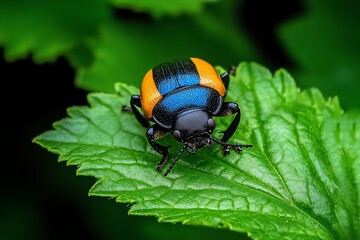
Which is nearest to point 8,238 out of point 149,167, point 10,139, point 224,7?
point 10,139

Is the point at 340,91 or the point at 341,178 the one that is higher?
the point at 340,91

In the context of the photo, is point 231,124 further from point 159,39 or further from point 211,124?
point 159,39

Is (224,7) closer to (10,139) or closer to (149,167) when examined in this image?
(10,139)

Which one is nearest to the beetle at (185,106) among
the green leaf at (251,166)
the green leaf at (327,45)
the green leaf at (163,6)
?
the green leaf at (251,166)

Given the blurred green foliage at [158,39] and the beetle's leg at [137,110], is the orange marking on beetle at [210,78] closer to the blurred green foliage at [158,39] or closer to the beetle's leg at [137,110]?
the beetle's leg at [137,110]

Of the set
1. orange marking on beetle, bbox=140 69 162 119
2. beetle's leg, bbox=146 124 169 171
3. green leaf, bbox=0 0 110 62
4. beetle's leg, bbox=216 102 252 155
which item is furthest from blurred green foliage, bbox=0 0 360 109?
beetle's leg, bbox=216 102 252 155

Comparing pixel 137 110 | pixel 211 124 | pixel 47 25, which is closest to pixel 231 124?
pixel 211 124

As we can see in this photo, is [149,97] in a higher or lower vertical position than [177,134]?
higher
